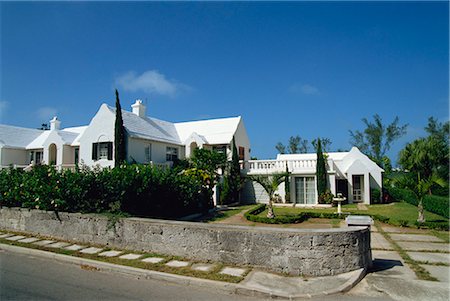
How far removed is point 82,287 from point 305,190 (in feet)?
69.5

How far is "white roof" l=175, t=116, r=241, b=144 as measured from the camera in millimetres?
27891

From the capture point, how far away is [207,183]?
21.0 metres

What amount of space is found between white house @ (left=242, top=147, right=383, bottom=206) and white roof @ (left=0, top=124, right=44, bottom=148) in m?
23.7

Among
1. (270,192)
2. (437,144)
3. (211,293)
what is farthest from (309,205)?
(211,293)

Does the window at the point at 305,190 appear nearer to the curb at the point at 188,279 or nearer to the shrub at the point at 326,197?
the shrub at the point at 326,197

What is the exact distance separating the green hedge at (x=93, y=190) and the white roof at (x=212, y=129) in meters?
12.3

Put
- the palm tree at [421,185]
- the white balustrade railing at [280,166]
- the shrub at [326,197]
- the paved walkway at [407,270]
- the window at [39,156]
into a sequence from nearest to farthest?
the paved walkway at [407,270]
the palm tree at [421,185]
the shrub at [326,197]
the white balustrade railing at [280,166]
the window at [39,156]

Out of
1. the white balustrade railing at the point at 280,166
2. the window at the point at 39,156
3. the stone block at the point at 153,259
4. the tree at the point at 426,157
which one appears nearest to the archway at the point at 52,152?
the window at the point at 39,156

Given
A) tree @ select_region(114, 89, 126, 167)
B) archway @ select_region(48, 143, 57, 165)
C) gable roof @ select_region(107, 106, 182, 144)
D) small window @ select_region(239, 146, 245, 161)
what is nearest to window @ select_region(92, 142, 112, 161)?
tree @ select_region(114, 89, 126, 167)

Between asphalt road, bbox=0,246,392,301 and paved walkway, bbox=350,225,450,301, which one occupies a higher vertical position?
asphalt road, bbox=0,246,392,301

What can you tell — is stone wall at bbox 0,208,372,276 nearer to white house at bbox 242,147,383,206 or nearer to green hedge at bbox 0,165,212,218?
green hedge at bbox 0,165,212,218

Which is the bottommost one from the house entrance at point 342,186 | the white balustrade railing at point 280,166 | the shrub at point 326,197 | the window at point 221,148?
the shrub at point 326,197

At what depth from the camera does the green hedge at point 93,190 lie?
11422 mm

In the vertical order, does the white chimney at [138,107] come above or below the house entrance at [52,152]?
above
